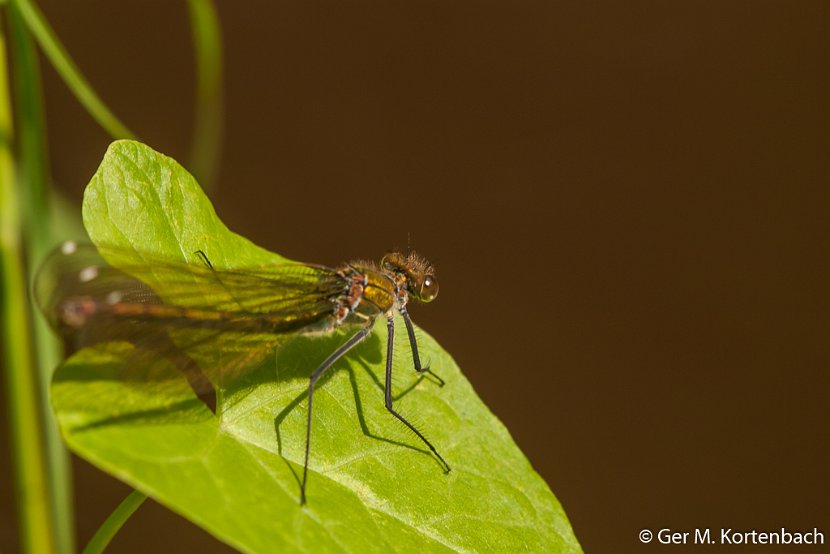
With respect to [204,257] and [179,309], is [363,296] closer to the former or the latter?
[204,257]

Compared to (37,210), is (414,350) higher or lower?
lower

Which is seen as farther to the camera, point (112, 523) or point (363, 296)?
point (363, 296)

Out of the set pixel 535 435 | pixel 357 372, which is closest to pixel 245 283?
pixel 357 372

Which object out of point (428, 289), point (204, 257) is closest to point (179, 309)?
point (204, 257)

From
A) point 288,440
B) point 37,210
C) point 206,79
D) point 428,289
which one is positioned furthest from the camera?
point 206,79

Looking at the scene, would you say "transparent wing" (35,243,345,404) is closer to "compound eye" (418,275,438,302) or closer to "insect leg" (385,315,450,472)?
"insect leg" (385,315,450,472)

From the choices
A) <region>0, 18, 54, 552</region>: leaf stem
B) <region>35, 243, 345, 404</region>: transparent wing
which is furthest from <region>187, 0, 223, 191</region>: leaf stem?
<region>35, 243, 345, 404</region>: transparent wing

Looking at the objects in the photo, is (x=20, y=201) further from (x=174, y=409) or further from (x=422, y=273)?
(x=422, y=273)
